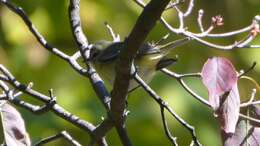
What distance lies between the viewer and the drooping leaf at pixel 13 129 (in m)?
1.33

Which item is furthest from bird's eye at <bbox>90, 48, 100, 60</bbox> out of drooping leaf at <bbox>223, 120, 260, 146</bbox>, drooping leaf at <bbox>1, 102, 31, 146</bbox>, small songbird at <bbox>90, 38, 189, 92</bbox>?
drooping leaf at <bbox>223, 120, 260, 146</bbox>

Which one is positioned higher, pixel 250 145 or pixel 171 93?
pixel 171 93

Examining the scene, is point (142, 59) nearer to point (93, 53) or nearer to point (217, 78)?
point (93, 53)

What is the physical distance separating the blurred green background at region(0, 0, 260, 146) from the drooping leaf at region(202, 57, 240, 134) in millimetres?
1329

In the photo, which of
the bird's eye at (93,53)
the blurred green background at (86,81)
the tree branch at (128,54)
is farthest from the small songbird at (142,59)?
the blurred green background at (86,81)

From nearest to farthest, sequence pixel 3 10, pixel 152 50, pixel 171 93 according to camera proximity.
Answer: pixel 152 50 < pixel 171 93 < pixel 3 10

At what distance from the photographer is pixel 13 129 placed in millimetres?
1335

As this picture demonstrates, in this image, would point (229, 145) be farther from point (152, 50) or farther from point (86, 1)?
point (86, 1)

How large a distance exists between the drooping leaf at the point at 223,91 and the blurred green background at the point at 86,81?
1.33 meters

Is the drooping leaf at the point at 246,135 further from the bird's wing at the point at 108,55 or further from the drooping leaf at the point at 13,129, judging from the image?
the bird's wing at the point at 108,55

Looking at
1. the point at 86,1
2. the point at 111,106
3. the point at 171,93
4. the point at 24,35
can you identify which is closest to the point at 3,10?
the point at 24,35

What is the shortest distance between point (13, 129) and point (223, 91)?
41 cm

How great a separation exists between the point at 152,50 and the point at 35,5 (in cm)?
94

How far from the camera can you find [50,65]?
2719 mm
